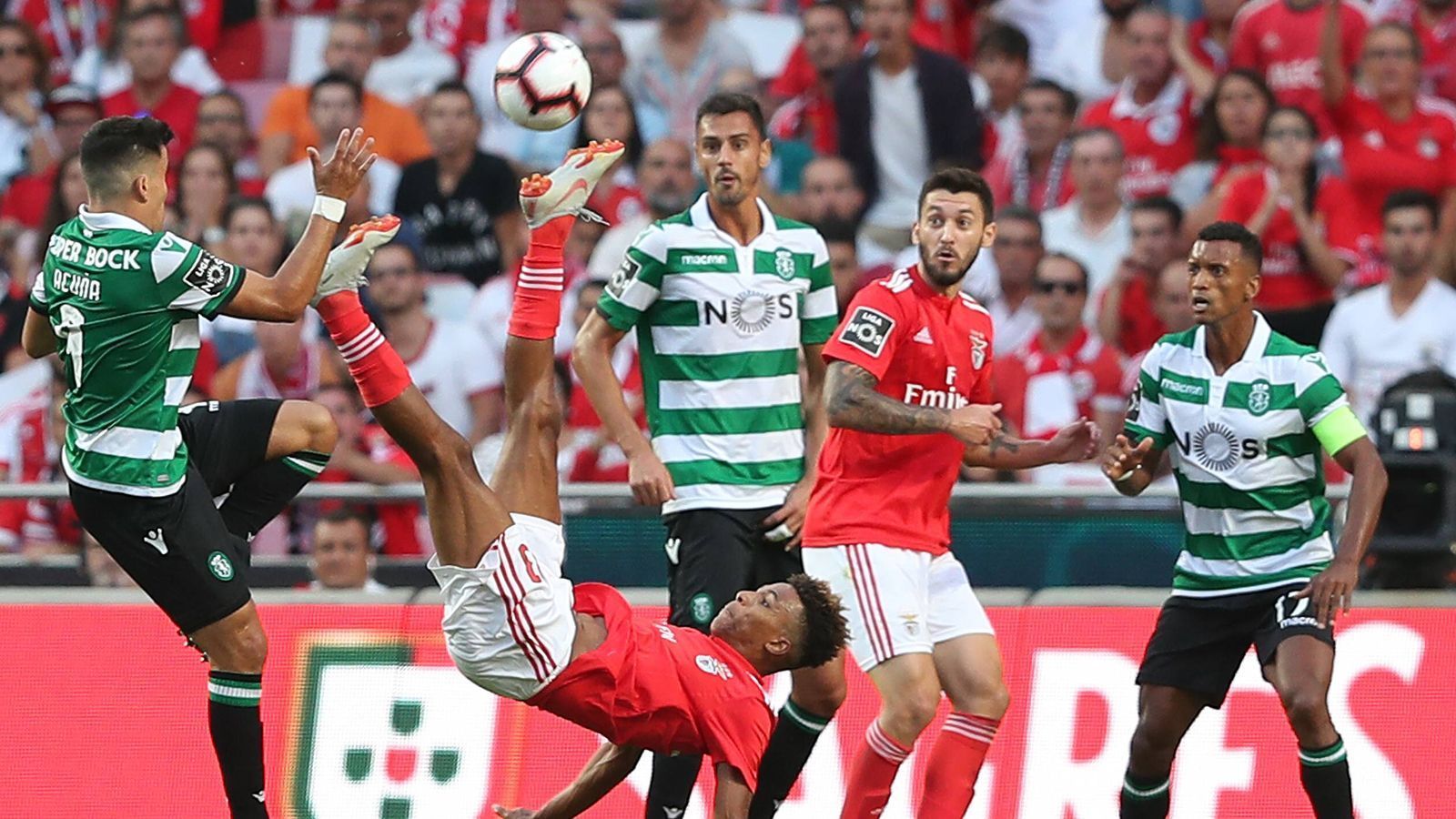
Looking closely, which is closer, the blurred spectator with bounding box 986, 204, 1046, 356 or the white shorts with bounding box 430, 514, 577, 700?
the white shorts with bounding box 430, 514, 577, 700

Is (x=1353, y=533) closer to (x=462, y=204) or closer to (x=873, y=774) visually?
(x=873, y=774)

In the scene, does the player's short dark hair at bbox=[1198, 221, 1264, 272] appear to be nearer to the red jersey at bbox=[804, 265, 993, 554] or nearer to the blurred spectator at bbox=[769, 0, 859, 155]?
the red jersey at bbox=[804, 265, 993, 554]

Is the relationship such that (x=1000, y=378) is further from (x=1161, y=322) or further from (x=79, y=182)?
(x=79, y=182)

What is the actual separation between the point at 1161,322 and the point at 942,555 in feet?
13.5

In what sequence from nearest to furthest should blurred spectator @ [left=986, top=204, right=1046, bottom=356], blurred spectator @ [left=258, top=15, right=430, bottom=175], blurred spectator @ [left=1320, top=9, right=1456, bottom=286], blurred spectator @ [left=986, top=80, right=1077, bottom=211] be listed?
blurred spectator @ [left=986, top=204, right=1046, bottom=356] < blurred spectator @ [left=1320, top=9, right=1456, bottom=286] < blurred spectator @ [left=986, top=80, right=1077, bottom=211] < blurred spectator @ [left=258, top=15, right=430, bottom=175]

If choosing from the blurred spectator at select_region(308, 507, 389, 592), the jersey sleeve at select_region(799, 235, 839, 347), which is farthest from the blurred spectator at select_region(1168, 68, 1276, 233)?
the blurred spectator at select_region(308, 507, 389, 592)

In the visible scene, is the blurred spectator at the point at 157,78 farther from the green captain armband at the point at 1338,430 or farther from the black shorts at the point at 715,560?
the green captain armband at the point at 1338,430

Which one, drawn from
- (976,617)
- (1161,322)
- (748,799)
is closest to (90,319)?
(748,799)

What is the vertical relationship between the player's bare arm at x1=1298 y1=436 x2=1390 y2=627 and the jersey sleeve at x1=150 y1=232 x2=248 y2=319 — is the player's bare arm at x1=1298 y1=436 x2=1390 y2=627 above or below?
below

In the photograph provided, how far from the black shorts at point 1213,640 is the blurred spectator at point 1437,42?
6151 millimetres

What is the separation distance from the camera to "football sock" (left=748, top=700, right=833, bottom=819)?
8312 mm

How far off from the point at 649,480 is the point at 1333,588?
245cm

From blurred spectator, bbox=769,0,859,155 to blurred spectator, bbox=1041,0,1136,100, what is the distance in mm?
1327

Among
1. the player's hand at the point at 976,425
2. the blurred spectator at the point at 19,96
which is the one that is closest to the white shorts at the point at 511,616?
the player's hand at the point at 976,425
